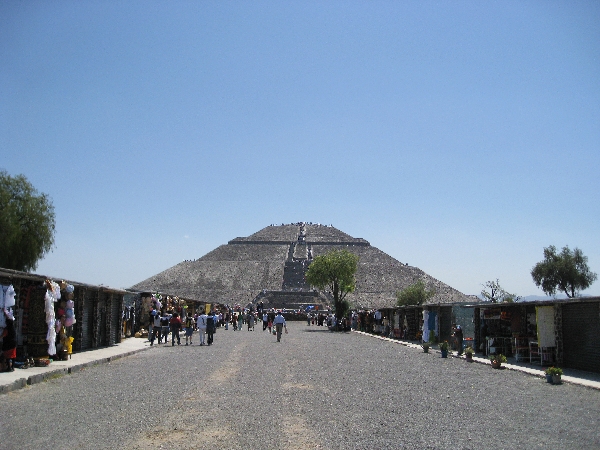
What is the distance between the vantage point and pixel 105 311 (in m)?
25.0

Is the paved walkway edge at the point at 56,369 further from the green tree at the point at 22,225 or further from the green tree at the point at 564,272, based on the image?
the green tree at the point at 564,272

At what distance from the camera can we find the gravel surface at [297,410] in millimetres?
7555

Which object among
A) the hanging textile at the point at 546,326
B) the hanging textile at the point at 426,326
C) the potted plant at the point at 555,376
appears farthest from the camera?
the hanging textile at the point at 426,326

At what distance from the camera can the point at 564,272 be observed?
216 ft

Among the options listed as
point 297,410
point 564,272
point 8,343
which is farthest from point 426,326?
point 564,272

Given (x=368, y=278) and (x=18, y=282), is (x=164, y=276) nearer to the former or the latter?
(x=368, y=278)

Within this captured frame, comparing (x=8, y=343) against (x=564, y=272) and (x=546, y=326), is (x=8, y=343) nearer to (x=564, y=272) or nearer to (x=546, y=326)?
(x=546, y=326)

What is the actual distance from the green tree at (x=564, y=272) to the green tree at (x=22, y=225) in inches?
2045

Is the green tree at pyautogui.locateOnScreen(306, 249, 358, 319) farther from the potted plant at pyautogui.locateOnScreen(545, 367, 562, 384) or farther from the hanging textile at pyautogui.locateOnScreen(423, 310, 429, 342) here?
the potted plant at pyautogui.locateOnScreen(545, 367, 562, 384)

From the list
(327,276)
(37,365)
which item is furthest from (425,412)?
(327,276)

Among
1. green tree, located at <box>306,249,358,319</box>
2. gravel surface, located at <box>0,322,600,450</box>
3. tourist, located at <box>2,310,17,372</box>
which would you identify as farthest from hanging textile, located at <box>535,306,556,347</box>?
green tree, located at <box>306,249,358,319</box>

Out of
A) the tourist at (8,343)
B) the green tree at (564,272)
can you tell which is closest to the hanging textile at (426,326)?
the tourist at (8,343)

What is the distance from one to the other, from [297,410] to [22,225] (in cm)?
3422

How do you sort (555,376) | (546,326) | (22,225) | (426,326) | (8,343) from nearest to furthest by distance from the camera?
(555,376), (8,343), (546,326), (426,326), (22,225)
